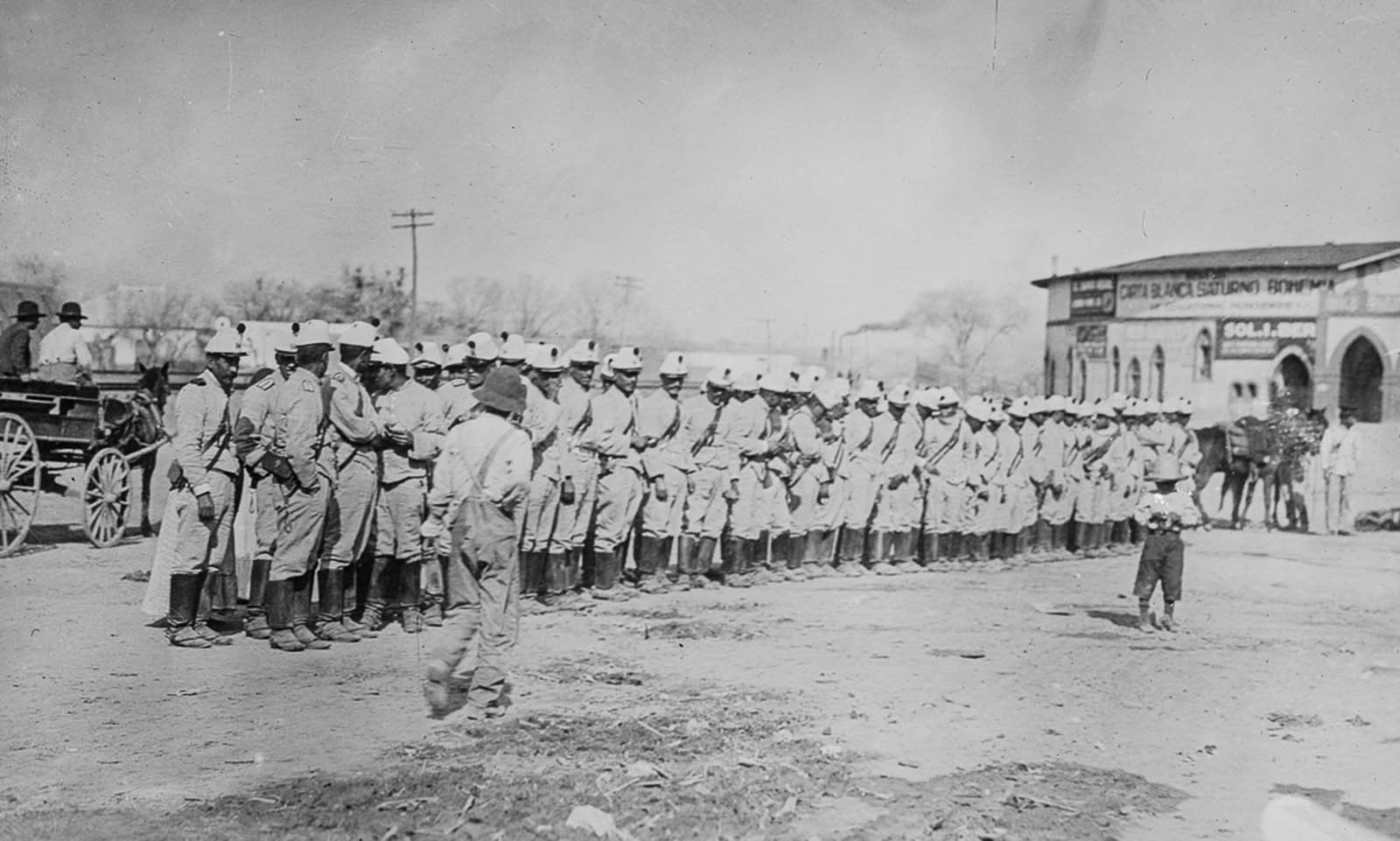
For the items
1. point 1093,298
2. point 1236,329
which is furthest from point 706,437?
point 1236,329

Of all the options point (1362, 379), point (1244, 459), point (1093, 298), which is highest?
point (1093, 298)

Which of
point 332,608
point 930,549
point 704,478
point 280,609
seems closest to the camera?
point 280,609

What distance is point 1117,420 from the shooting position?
10.7 meters

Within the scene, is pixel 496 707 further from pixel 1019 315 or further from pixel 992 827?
pixel 1019 315

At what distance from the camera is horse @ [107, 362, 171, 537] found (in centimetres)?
829

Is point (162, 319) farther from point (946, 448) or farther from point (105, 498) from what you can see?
point (946, 448)

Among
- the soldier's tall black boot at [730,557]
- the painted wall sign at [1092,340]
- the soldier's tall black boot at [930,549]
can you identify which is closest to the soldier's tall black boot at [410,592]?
the soldier's tall black boot at [730,557]

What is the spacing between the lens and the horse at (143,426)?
27.2 ft

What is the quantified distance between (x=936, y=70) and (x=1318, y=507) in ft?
29.3

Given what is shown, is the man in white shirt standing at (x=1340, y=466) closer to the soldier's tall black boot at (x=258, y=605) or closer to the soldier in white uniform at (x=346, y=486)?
the soldier in white uniform at (x=346, y=486)

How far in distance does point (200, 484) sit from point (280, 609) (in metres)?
0.73

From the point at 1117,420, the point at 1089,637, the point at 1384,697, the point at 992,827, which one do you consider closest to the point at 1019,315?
the point at 1117,420

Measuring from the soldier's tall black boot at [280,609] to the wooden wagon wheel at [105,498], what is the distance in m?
3.11

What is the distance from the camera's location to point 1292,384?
11414 millimetres
